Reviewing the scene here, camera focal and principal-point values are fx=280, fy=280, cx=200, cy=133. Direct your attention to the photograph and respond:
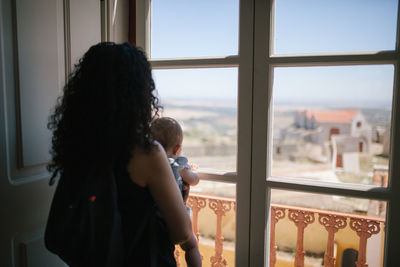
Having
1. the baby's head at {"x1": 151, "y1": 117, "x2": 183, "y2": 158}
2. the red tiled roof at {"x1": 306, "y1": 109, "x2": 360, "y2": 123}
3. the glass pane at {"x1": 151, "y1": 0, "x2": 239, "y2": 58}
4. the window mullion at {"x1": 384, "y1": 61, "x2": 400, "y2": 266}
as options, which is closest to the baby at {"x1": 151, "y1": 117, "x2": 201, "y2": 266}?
the baby's head at {"x1": 151, "y1": 117, "x2": 183, "y2": 158}

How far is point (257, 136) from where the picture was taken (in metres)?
1.32

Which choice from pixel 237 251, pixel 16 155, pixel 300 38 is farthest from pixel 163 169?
pixel 300 38

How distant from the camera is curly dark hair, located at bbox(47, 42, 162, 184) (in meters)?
0.84

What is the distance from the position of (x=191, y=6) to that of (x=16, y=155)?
1123mm

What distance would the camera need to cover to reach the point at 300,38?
1309mm

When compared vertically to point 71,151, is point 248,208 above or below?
below

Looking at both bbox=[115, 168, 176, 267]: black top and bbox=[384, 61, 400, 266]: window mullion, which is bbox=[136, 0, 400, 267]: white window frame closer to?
bbox=[384, 61, 400, 266]: window mullion

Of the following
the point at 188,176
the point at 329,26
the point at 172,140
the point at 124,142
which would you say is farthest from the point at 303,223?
the point at 124,142

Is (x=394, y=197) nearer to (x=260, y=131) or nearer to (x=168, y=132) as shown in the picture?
(x=260, y=131)

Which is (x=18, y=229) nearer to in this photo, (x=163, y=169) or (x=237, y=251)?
(x=163, y=169)

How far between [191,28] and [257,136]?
28.2 inches

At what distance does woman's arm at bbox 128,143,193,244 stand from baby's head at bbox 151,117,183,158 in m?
0.34

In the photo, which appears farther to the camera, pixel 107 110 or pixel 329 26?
pixel 329 26

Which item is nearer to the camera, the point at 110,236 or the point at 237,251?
the point at 110,236
